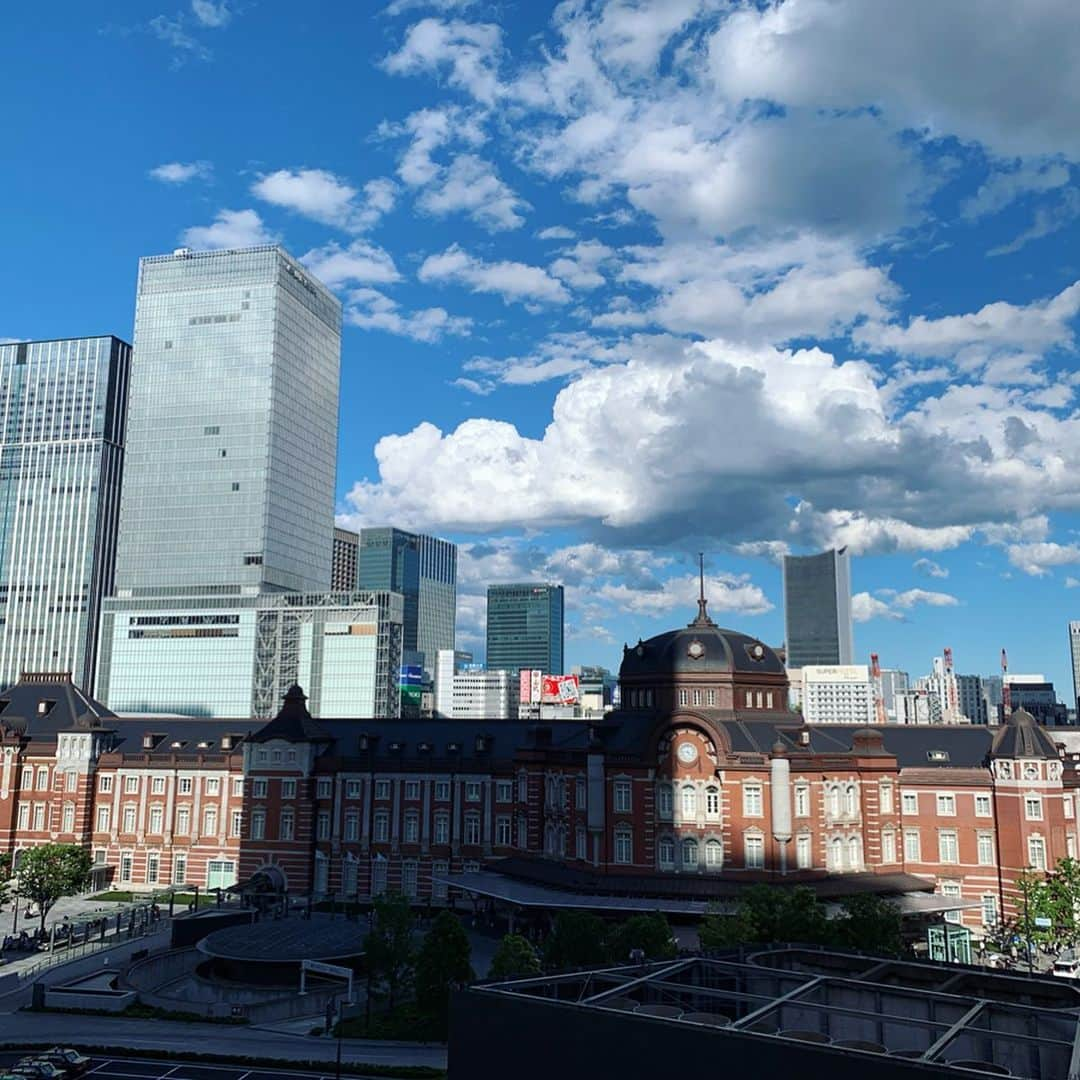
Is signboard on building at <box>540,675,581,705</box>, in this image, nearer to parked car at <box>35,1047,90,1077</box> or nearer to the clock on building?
the clock on building

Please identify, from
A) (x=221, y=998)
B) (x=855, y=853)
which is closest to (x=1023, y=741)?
(x=855, y=853)

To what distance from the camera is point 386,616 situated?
6462 inches

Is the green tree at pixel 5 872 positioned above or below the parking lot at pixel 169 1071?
above

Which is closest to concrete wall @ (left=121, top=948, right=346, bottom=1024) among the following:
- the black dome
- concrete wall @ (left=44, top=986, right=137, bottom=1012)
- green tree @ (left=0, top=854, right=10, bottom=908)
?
concrete wall @ (left=44, top=986, right=137, bottom=1012)

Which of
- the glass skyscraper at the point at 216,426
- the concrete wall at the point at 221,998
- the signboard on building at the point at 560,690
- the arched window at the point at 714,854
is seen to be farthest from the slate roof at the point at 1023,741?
the glass skyscraper at the point at 216,426

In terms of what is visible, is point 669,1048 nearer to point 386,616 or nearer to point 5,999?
point 5,999

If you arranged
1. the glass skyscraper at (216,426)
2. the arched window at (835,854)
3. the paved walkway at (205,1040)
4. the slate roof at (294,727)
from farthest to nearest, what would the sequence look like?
the glass skyscraper at (216,426)
the slate roof at (294,727)
the arched window at (835,854)
the paved walkway at (205,1040)

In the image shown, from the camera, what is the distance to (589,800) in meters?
69.5

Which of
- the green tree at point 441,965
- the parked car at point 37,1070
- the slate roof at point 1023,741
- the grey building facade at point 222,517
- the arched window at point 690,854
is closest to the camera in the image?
the parked car at point 37,1070

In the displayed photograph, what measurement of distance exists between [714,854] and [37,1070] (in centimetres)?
3977

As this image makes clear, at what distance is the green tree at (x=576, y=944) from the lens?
47.9 metres

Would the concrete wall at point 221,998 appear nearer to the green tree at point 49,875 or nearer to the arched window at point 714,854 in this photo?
the green tree at point 49,875

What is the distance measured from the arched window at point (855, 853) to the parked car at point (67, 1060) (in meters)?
47.0

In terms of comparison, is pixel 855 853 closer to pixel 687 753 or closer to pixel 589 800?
pixel 687 753
